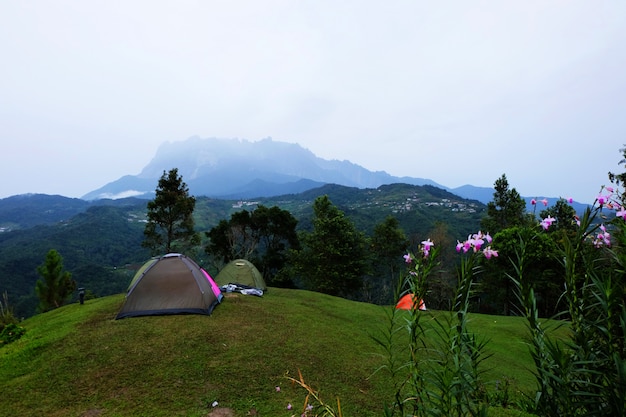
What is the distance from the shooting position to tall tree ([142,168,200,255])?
71.8ft

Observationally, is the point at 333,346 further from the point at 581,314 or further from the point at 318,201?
the point at 318,201

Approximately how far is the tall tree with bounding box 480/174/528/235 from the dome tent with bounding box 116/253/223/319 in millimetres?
27198

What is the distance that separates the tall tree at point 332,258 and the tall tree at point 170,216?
355 inches

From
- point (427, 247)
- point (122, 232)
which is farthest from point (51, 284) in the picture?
point (122, 232)

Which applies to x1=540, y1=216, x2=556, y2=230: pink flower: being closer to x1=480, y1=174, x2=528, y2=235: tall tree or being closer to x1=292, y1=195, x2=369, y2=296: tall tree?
x1=292, y1=195, x2=369, y2=296: tall tree

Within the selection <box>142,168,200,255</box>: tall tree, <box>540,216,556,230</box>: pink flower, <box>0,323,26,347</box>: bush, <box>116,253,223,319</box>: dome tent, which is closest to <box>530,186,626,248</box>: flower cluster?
<box>540,216,556,230</box>: pink flower

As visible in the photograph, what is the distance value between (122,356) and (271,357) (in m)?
3.18

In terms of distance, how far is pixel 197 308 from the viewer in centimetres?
939

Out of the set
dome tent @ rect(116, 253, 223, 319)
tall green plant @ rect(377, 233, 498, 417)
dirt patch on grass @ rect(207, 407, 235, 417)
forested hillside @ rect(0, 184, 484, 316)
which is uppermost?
tall green plant @ rect(377, 233, 498, 417)

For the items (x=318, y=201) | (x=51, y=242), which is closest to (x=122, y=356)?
(x=318, y=201)

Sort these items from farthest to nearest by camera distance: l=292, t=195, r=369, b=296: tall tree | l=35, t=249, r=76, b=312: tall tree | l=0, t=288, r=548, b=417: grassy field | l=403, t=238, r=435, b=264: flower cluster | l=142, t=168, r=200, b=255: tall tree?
1. l=292, t=195, r=369, b=296: tall tree
2. l=142, t=168, r=200, b=255: tall tree
3. l=35, t=249, r=76, b=312: tall tree
4. l=0, t=288, r=548, b=417: grassy field
5. l=403, t=238, r=435, b=264: flower cluster

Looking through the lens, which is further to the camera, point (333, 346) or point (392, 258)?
point (392, 258)

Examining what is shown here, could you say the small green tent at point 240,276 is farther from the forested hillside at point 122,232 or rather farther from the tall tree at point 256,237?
the forested hillside at point 122,232

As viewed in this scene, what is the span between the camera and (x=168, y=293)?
9445mm
